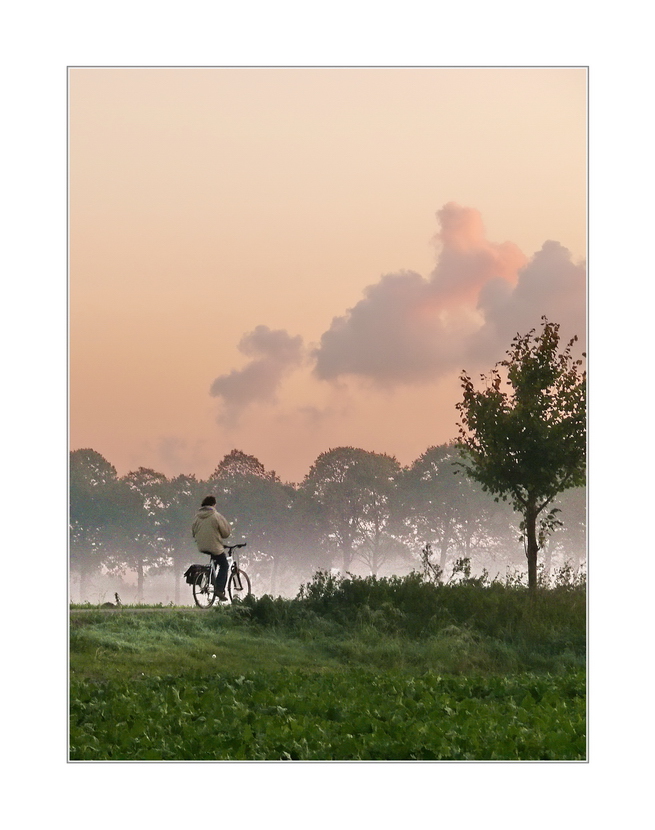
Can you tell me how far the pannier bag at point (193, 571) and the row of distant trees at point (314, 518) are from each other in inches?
3.9

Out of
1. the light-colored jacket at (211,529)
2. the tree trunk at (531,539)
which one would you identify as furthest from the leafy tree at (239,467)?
the tree trunk at (531,539)

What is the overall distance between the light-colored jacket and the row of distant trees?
0.12 m

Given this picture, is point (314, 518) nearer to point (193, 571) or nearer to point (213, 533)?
point (213, 533)

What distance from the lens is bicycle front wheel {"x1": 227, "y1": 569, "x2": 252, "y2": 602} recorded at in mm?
11438

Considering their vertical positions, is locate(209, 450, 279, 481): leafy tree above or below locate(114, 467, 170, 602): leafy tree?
above

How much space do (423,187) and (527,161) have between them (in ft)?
4.00

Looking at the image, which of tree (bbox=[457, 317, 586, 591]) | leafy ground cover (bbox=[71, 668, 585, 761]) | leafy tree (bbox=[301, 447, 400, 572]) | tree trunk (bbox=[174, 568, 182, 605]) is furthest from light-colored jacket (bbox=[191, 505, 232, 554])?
tree (bbox=[457, 317, 586, 591])

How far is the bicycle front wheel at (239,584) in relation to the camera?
11.4m

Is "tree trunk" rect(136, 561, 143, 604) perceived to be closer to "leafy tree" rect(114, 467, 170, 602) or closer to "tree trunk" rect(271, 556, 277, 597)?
"leafy tree" rect(114, 467, 170, 602)

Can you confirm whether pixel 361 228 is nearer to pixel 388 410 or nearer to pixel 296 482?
pixel 388 410

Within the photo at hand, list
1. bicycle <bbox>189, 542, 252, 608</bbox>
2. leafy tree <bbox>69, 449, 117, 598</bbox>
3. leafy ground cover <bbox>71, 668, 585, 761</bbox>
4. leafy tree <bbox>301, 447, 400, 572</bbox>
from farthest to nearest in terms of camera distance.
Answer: leafy tree <bbox>301, 447, 400, 572</bbox>
bicycle <bbox>189, 542, 252, 608</bbox>
leafy tree <bbox>69, 449, 117, 598</bbox>
leafy ground cover <bbox>71, 668, 585, 761</bbox>

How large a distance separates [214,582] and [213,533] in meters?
0.62

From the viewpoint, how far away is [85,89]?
1027cm
